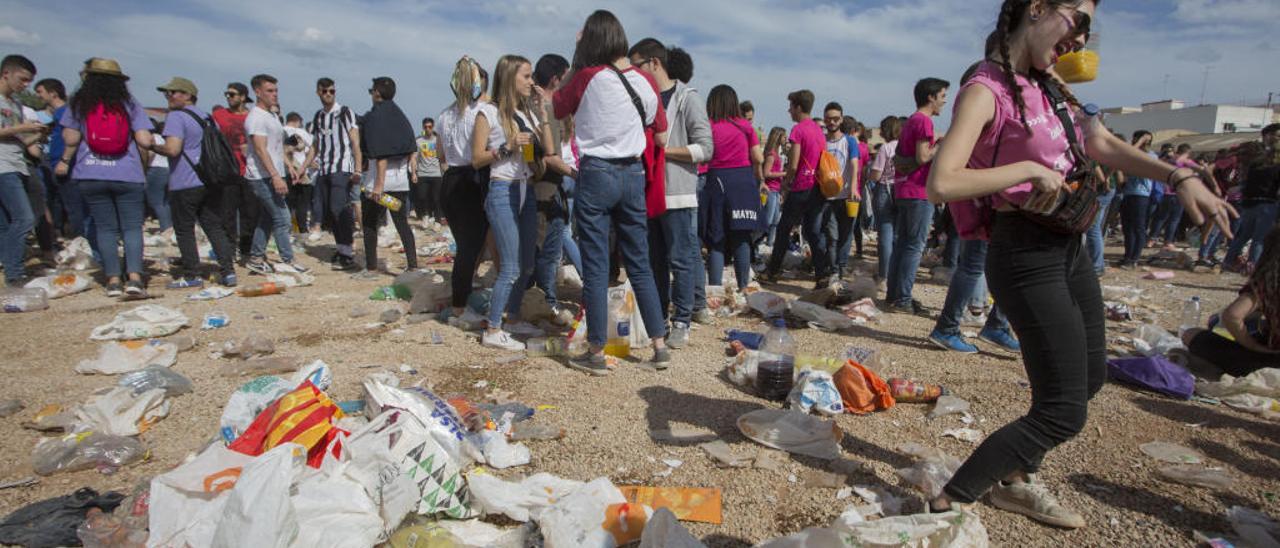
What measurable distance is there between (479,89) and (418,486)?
10.5 feet

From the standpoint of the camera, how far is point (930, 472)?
2564mm

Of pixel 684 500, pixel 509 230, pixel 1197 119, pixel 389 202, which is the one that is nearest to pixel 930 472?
pixel 684 500

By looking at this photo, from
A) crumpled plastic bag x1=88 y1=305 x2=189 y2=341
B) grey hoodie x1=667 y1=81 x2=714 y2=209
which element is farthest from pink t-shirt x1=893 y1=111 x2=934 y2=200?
crumpled plastic bag x1=88 y1=305 x2=189 y2=341

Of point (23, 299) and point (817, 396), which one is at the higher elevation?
point (817, 396)

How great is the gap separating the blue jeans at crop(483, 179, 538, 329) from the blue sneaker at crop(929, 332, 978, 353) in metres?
2.90

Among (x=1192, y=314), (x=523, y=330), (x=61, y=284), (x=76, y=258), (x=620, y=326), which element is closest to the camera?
(x=620, y=326)

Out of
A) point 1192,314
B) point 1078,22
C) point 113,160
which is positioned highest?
point 1078,22

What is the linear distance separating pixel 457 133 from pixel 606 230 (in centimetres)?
168

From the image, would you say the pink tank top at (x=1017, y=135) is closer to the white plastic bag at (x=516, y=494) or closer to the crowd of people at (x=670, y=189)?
the crowd of people at (x=670, y=189)

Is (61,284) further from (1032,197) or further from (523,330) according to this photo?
(1032,197)

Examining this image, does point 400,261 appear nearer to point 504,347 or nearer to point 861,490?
point 504,347

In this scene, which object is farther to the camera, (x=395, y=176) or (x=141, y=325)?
(x=395, y=176)

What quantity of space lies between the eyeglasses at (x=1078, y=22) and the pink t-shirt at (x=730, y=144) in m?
3.53

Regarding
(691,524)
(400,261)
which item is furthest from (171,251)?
(691,524)
